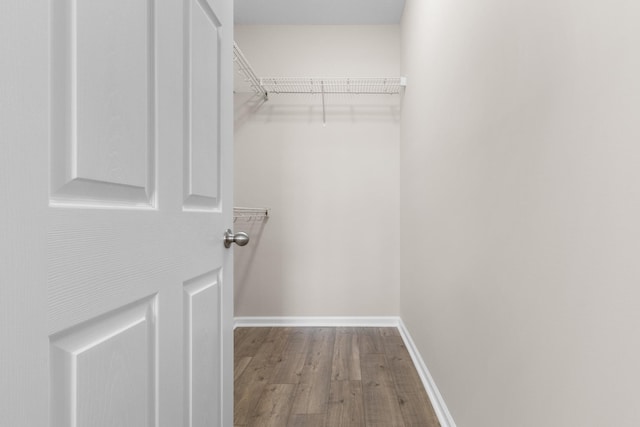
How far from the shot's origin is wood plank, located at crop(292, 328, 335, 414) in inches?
73.6

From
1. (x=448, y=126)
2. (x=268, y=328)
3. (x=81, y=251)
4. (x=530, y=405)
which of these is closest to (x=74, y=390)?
(x=81, y=251)

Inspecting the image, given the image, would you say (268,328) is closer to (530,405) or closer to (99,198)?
(530,405)

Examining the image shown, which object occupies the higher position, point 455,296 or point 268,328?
point 455,296

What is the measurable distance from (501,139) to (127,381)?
104 centimetres

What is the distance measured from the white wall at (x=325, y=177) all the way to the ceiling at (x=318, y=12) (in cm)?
7

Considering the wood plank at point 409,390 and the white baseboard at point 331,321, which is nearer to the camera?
the wood plank at point 409,390

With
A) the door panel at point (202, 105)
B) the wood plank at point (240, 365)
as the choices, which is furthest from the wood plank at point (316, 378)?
the door panel at point (202, 105)

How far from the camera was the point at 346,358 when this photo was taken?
2.46 metres

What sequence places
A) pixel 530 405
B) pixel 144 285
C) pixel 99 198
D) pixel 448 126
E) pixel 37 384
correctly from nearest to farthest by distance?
1. pixel 37 384
2. pixel 99 198
3. pixel 144 285
4. pixel 530 405
5. pixel 448 126

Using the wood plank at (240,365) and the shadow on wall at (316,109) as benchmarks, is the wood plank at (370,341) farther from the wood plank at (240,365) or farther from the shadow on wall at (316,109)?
the shadow on wall at (316,109)

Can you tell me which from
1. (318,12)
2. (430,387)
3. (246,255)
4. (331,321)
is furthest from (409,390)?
(318,12)

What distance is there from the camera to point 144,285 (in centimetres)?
71

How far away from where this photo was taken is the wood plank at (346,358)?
220 cm

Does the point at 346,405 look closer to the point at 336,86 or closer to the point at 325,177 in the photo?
the point at 325,177
